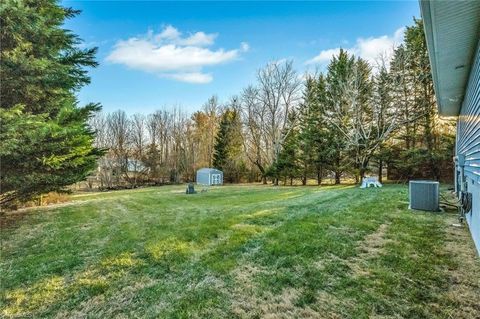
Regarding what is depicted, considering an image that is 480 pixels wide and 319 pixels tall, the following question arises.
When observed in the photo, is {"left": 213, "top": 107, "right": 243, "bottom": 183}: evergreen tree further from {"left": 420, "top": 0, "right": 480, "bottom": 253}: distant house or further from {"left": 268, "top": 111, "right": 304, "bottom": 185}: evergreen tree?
{"left": 420, "top": 0, "right": 480, "bottom": 253}: distant house

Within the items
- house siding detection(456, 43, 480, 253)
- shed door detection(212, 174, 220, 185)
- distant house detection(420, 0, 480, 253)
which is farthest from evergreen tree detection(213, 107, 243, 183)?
house siding detection(456, 43, 480, 253)

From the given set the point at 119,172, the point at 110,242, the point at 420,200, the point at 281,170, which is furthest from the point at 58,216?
the point at 119,172

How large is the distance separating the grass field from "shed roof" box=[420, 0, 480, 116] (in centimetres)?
296

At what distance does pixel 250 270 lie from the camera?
360 centimetres

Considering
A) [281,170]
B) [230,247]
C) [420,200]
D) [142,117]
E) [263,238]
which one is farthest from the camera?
[142,117]

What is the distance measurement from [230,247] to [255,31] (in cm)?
1156

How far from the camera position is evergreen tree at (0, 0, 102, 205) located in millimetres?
5520

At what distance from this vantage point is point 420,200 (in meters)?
6.89

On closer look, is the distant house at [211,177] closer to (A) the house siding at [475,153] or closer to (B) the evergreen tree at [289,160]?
(B) the evergreen tree at [289,160]

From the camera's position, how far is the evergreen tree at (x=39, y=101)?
5.52 metres

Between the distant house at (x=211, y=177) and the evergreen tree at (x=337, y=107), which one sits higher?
the evergreen tree at (x=337, y=107)

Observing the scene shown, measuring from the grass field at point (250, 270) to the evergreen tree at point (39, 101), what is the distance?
1.52 m

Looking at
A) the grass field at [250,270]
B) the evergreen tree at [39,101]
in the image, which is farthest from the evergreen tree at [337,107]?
the evergreen tree at [39,101]

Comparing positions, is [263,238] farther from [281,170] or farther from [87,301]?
[281,170]
